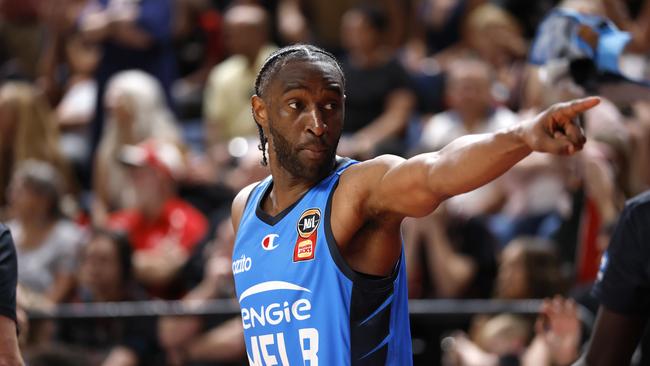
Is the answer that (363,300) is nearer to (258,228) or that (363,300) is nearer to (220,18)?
(258,228)

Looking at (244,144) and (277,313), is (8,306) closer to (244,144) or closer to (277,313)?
(277,313)

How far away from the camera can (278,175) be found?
414 centimetres

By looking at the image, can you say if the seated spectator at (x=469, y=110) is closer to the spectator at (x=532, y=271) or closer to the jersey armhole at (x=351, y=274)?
the spectator at (x=532, y=271)

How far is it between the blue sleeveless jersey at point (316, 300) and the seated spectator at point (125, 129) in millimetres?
5234

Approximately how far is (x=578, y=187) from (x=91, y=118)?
15.5 ft

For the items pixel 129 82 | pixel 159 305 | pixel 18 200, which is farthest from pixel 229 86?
pixel 159 305

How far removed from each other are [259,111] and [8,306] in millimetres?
1092

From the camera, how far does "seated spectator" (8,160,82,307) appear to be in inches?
324

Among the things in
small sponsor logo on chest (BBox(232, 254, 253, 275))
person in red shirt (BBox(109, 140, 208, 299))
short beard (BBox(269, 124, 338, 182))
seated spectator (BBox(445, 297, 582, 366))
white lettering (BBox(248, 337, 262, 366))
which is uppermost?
short beard (BBox(269, 124, 338, 182))

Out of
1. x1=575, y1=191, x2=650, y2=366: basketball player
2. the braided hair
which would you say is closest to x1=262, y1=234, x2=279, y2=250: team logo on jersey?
the braided hair

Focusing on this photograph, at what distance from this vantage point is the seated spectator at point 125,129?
9258 mm

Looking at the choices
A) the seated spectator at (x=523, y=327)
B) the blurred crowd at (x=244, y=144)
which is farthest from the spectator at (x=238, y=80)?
the seated spectator at (x=523, y=327)

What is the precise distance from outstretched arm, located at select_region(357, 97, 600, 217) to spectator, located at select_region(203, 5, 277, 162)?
569 cm

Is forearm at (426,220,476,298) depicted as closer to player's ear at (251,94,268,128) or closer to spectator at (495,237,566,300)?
spectator at (495,237,566,300)
